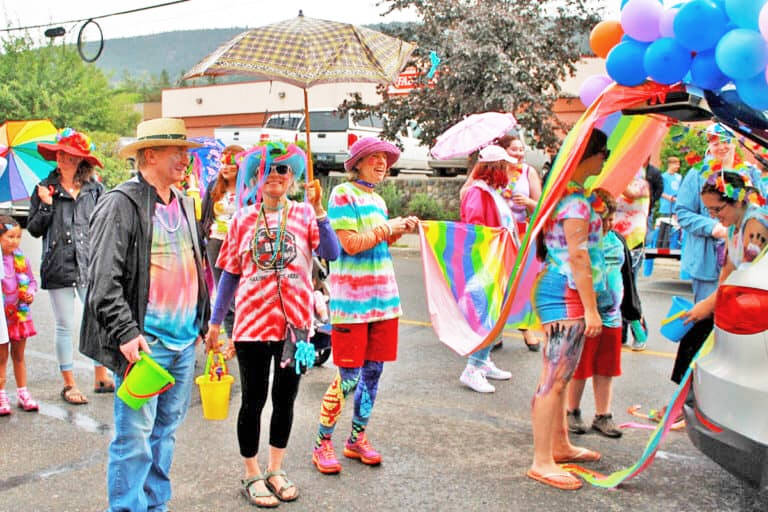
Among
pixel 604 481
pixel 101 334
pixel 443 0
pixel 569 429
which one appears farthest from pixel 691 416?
pixel 443 0

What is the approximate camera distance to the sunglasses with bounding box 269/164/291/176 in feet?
13.0

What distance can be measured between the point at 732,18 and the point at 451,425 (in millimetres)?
3101

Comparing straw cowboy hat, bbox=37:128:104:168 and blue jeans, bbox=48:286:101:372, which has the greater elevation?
straw cowboy hat, bbox=37:128:104:168

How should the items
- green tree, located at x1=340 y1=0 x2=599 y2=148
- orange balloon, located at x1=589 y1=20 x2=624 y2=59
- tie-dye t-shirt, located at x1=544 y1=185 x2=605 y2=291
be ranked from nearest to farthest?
1. orange balloon, located at x1=589 y1=20 x2=624 y2=59
2. tie-dye t-shirt, located at x1=544 y1=185 x2=605 y2=291
3. green tree, located at x1=340 y1=0 x2=599 y2=148

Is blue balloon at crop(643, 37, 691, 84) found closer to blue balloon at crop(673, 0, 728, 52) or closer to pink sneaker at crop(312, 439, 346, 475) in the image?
blue balloon at crop(673, 0, 728, 52)

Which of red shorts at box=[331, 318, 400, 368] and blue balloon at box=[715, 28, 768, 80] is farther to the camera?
red shorts at box=[331, 318, 400, 368]

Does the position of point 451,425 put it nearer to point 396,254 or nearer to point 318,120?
point 396,254

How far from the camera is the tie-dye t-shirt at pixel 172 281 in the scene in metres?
3.41

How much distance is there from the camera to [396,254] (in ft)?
51.0

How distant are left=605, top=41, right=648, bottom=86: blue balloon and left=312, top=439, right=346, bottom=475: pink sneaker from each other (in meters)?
2.51

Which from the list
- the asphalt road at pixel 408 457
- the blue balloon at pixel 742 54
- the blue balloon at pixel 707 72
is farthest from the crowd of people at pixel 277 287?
the blue balloon at pixel 742 54

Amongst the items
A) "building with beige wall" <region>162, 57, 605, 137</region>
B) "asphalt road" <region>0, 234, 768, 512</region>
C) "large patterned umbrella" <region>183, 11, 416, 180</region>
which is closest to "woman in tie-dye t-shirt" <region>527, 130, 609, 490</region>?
"asphalt road" <region>0, 234, 768, 512</region>

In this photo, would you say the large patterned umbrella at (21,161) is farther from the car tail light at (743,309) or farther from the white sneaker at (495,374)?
the car tail light at (743,309)

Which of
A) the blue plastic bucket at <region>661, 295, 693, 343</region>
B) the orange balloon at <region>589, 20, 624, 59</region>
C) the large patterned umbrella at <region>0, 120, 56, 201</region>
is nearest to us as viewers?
the orange balloon at <region>589, 20, 624, 59</region>
